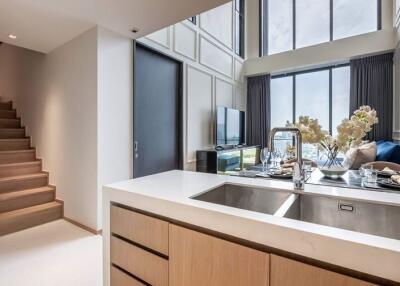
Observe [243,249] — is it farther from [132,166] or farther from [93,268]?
[132,166]

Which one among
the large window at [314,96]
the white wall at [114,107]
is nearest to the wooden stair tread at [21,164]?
the white wall at [114,107]

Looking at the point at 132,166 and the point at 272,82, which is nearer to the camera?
the point at 132,166

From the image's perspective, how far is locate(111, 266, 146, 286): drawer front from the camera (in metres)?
1.19

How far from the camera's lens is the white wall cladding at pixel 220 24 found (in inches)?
180

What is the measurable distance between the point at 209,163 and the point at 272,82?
3.38 m

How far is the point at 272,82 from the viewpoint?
244 inches

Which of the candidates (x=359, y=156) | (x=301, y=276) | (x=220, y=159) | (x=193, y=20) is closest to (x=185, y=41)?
(x=193, y=20)

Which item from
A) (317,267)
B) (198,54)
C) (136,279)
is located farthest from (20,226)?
(198,54)

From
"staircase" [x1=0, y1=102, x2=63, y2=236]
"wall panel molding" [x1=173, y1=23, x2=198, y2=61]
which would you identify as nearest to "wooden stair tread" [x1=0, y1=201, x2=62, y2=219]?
"staircase" [x1=0, y1=102, x2=63, y2=236]

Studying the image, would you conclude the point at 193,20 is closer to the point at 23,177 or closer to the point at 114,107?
the point at 114,107

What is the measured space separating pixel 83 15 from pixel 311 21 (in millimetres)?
5405

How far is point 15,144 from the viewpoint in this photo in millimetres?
3566

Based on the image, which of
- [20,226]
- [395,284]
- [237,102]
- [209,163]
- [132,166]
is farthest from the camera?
[237,102]

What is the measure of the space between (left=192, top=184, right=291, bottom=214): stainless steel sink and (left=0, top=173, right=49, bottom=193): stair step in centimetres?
305
